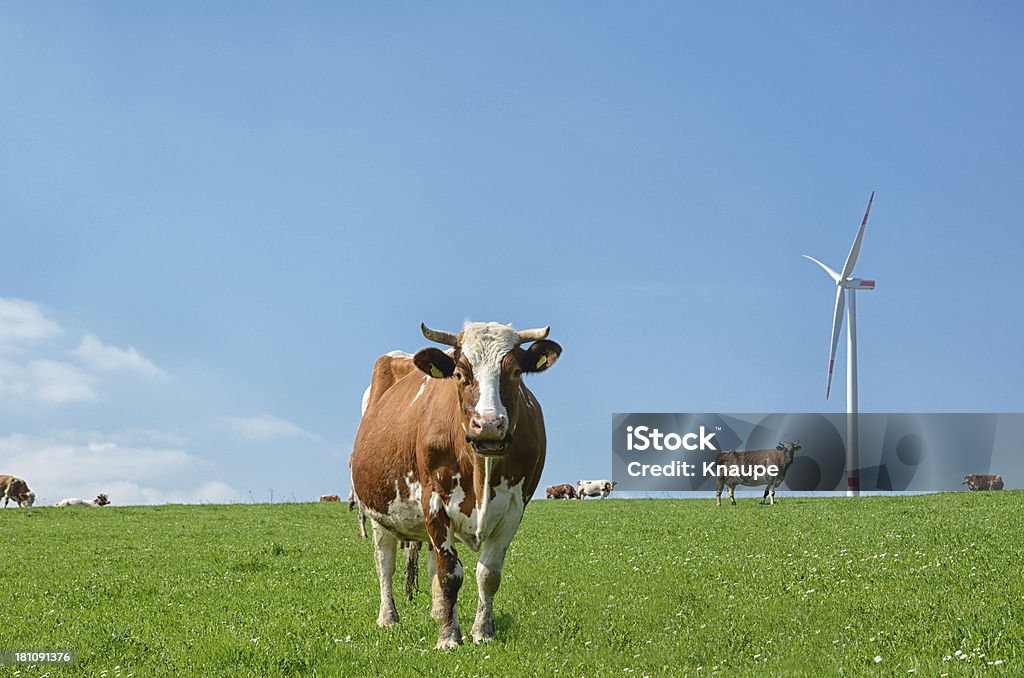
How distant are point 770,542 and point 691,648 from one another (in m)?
11.7

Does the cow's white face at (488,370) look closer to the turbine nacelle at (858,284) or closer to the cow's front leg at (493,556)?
the cow's front leg at (493,556)

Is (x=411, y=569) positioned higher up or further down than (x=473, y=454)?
further down

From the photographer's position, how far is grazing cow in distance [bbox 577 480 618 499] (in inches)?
2591

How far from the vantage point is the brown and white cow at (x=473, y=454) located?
9844 mm

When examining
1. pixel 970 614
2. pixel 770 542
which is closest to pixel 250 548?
pixel 770 542

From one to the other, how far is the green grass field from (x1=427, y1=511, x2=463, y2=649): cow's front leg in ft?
0.79

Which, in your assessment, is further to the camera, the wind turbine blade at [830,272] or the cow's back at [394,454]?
the wind turbine blade at [830,272]

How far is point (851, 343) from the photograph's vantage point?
5394cm

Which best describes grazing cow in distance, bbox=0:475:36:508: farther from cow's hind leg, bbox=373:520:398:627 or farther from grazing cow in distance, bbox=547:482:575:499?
cow's hind leg, bbox=373:520:398:627

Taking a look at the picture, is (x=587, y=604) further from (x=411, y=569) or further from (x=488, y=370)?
(x=488, y=370)

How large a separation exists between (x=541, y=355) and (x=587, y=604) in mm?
5030

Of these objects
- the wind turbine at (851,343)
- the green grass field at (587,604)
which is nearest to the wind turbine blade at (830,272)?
the wind turbine at (851,343)

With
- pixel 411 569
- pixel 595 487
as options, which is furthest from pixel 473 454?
pixel 595 487

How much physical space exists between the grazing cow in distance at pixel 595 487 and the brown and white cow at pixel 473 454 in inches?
2175
